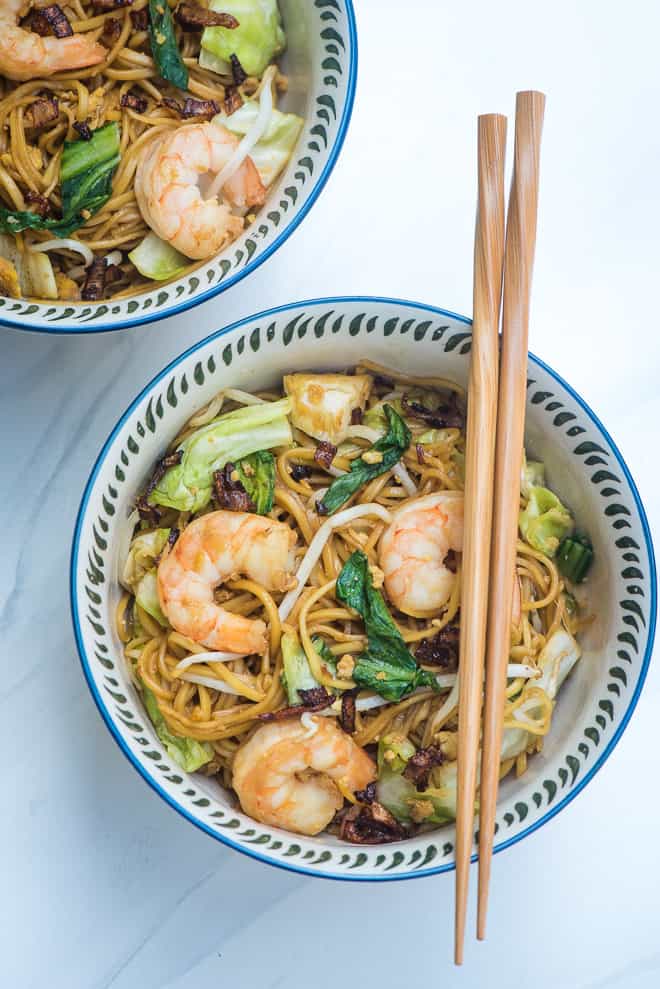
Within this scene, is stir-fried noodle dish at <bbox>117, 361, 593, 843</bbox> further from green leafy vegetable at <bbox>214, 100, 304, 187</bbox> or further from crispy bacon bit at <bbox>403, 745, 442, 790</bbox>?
green leafy vegetable at <bbox>214, 100, 304, 187</bbox>

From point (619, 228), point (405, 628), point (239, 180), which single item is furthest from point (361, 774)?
point (619, 228)

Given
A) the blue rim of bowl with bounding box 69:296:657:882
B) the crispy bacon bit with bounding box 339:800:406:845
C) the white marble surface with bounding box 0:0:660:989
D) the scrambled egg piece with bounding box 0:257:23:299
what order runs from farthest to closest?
the white marble surface with bounding box 0:0:660:989
the scrambled egg piece with bounding box 0:257:23:299
the crispy bacon bit with bounding box 339:800:406:845
the blue rim of bowl with bounding box 69:296:657:882

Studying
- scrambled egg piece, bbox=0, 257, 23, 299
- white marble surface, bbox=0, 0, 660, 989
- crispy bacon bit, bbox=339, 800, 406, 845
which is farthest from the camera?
white marble surface, bbox=0, 0, 660, 989

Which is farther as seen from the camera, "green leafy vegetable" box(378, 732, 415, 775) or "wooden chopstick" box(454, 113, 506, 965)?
"green leafy vegetable" box(378, 732, 415, 775)

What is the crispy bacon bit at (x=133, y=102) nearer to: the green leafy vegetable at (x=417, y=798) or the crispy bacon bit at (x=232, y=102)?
the crispy bacon bit at (x=232, y=102)

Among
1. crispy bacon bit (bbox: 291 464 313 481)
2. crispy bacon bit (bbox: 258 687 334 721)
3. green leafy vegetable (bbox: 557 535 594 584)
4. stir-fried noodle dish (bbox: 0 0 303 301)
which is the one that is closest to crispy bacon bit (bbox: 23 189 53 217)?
stir-fried noodle dish (bbox: 0 0 303 301)

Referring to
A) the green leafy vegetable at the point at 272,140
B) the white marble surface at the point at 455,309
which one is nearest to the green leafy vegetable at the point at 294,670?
the white marble surface at the point at 455,309

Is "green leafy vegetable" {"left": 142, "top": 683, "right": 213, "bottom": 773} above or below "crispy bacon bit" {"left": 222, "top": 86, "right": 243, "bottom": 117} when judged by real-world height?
below
